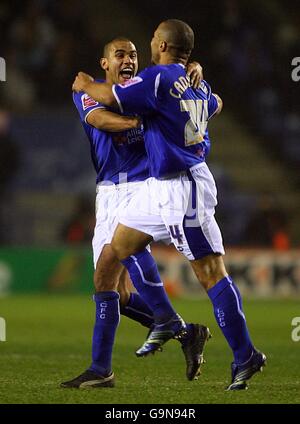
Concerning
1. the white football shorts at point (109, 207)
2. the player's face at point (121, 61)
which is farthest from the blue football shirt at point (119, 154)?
the player's face at point (121, 61)

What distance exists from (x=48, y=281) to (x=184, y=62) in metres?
10.3

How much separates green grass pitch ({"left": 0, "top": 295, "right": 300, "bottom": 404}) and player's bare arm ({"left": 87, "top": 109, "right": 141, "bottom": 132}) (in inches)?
62.3

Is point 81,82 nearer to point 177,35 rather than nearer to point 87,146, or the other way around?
point 177,35

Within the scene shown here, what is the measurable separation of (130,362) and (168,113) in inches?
100

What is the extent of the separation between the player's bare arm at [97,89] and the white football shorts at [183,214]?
0.58 metres

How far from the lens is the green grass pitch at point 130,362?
19.1ft

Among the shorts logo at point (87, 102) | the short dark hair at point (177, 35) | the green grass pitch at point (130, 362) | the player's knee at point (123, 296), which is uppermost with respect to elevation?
the short dark hair at point (177, 35)

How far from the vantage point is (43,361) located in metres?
7.86

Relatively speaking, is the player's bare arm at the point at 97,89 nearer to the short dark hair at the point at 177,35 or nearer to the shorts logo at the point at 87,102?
the shorts logo at the point at 87,102

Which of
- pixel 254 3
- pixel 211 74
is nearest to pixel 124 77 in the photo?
pixel 211 74

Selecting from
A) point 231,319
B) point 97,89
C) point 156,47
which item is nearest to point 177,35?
point 156,47

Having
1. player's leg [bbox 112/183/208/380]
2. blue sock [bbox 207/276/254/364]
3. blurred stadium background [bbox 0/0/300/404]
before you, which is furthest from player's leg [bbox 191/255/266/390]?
blurred stadium background [bbox 0/0/300/404]

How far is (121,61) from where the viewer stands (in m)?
6.93
